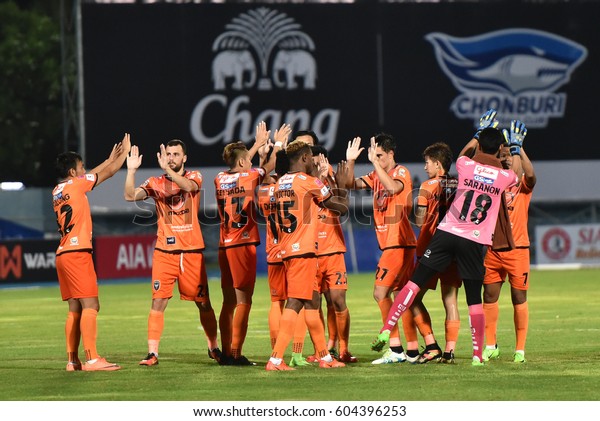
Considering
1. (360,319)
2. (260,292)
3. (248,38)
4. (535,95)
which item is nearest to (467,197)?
(360,319)

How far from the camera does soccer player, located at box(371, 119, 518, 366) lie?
11484mm

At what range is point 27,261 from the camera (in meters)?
28.8

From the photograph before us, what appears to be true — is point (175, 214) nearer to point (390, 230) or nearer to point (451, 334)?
point (390, 230)

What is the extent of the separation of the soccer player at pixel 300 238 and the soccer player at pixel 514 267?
1708 mm

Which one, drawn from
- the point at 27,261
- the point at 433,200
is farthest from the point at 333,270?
the point at 27,261

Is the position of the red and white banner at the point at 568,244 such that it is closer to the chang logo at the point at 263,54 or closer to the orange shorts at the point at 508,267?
the chang logo at the point at 263,54

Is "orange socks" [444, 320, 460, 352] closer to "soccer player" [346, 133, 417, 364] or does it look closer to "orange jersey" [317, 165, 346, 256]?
"soccer player" [346, 133, 417, 364]

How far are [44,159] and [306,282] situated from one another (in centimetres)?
4148

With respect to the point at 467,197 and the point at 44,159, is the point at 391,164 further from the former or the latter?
the point at 44,159

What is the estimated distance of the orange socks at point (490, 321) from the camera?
12233 mm

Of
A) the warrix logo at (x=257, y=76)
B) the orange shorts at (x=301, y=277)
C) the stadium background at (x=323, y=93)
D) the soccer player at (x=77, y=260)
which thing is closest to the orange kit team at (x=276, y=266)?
the orange shorts at (x=301, y=277)

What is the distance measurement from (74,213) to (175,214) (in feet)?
3.58

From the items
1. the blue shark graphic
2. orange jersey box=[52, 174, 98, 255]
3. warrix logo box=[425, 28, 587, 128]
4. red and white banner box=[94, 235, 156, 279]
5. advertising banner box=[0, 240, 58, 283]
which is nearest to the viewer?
orange jersey box=[52, 174, 98, 255]

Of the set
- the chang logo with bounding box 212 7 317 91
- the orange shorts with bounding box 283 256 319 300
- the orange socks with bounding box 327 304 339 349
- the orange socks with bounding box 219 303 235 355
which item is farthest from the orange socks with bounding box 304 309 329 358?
the chang logo with bounding box 212 7 317 91
